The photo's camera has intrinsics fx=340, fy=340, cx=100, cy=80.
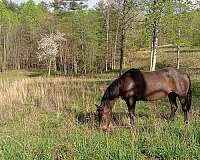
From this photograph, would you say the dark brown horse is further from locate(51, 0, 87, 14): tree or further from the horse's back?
locate(51, 0, 87, 14): tree

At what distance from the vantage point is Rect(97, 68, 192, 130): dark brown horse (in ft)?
30.3

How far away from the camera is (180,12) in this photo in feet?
80.9

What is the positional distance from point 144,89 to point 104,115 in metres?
1.52

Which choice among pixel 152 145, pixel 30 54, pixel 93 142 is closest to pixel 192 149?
pixel 152 145

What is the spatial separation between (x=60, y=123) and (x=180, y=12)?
58.2 feet

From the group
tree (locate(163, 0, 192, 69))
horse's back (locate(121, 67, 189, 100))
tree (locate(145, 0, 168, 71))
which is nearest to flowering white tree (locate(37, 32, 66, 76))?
tree (locate(163, 0, 192, 69))

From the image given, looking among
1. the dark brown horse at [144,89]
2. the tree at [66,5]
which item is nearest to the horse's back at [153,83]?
the dark brown horse at [144,89]

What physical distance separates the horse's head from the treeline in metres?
14.4

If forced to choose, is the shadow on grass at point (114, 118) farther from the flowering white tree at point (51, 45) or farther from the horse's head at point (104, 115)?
the flowering white tree at point (51, 45)

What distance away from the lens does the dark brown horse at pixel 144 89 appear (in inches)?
364

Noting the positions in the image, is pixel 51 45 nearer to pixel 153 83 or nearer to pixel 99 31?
pixel 99 31

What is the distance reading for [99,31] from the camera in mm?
47688

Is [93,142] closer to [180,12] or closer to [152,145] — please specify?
[152,145]


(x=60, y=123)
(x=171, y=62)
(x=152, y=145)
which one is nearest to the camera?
(x=152, y=145)
